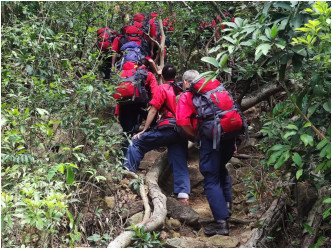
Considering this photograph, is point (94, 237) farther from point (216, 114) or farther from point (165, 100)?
point (165, 100)

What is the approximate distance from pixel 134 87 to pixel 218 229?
2.47 meters

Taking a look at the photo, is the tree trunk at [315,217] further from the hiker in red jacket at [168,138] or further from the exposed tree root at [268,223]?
the hiker in red jacket at [168,138]

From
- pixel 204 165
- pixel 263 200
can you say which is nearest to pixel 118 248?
pixel 204 165

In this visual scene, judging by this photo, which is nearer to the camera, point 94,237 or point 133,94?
point 94,237

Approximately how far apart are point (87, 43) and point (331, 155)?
5.01 meters

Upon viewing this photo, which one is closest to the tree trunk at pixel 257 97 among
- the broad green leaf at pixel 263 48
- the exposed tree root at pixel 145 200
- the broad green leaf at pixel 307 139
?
the exposed tree root at pixel 145 200

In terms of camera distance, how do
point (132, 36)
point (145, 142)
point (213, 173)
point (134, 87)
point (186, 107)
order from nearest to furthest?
point (186, 107) → point (213, 173) → point (145, 142) → point (134, 87) → point (132, 36)

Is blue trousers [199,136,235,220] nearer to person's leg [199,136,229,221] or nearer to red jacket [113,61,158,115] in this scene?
person's leg [199,136,229,221]

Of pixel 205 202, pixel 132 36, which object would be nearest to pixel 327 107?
pixel 205 202

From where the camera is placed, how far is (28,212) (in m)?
3.40

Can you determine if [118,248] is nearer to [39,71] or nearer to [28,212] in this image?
[28,212]

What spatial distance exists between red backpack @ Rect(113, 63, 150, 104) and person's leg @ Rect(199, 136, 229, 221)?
1587 millimetres

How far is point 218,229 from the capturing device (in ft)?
18.3

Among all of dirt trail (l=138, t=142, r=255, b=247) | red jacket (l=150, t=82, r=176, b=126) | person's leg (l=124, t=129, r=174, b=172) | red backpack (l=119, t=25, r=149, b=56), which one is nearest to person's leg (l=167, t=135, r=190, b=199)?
person's leg (l=124, t=129, r=174, b=172)
